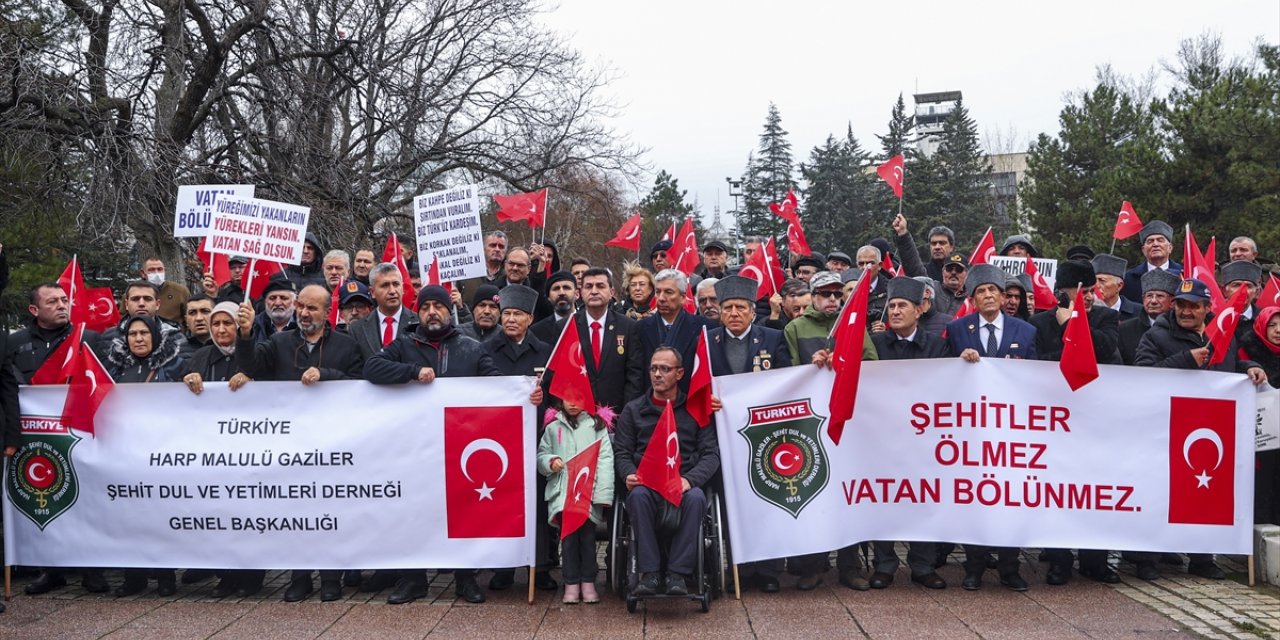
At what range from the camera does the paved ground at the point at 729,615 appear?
6234 millimetres

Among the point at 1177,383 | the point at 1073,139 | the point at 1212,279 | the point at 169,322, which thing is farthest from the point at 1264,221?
the point at 169,322

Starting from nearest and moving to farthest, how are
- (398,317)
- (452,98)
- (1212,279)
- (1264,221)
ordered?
(398,317) → (1212,279) → (1264,221) → (452,98)

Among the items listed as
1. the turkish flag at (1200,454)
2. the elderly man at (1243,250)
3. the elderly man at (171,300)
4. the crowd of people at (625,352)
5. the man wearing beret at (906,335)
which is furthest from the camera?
the elderly man at (1243,250)

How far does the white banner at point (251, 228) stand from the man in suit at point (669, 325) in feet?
8.85

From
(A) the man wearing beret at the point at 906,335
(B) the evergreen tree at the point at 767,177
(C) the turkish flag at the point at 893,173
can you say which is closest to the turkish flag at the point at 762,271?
(C) the turkish flag at the point at 893,173

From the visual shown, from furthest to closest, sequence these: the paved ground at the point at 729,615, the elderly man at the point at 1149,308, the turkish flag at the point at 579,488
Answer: the elderly man at the point at 1149,308 < the turkish flag at the point at 579,488 < the paved ground at the point at 729,615

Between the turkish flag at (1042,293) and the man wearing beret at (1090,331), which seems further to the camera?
the turkish flag at (1042,293)

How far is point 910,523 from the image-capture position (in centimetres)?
724

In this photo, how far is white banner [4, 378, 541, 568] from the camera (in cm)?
713

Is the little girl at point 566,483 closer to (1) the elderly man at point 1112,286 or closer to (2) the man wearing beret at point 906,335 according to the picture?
(2) the man wearing beret at point 906,335

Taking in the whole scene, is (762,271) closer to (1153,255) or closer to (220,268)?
(1153,255)

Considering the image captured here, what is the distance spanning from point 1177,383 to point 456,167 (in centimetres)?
2130

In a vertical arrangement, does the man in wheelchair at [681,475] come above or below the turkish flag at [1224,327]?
below

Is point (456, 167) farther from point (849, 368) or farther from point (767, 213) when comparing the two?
point (767, 213)
